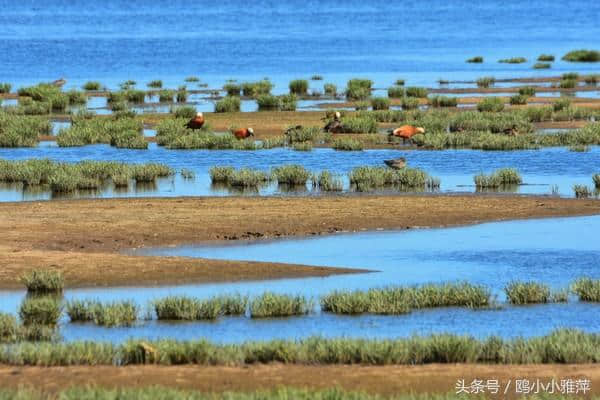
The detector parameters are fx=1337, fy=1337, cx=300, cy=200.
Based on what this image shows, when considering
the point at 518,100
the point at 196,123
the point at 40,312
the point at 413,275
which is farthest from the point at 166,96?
the point at 40,312

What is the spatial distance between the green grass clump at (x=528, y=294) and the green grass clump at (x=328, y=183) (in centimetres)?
923

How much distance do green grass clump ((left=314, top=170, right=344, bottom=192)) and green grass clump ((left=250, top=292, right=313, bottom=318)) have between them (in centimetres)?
965

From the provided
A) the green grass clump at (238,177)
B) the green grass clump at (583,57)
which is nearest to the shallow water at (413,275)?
the green grass clump at (238,177)

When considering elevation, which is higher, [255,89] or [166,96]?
[255,89]

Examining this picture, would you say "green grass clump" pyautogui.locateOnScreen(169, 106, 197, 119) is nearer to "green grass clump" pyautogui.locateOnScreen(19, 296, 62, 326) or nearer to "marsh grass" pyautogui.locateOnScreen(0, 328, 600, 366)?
"green grass clump" pyautogui.locateOnScreen(19, 296, 62, 326)

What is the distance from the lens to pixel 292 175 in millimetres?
25719

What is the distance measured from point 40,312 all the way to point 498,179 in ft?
42.0

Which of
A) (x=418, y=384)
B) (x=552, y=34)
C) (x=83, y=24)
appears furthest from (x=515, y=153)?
(x=83, y=24)

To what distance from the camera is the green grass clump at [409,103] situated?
140 ft

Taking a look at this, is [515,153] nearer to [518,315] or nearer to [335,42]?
[518,315]

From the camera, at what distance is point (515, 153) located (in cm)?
3089

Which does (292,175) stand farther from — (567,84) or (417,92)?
(567,84)

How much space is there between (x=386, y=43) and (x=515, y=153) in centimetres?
5704

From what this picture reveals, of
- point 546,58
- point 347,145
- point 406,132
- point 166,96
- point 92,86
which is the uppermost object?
point 546,58
